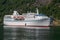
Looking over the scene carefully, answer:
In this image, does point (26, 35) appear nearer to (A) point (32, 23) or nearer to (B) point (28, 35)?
(B) point (28, 35)

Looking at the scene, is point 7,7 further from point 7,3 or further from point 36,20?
point 36,20

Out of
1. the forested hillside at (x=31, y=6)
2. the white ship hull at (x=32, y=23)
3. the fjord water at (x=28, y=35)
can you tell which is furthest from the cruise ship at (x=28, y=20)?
the fjord water at (x=28, y=35)

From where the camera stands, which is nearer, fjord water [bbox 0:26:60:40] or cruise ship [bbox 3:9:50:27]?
fjord water [bbox 0:26:60:40]

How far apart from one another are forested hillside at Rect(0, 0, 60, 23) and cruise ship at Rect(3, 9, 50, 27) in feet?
35.2

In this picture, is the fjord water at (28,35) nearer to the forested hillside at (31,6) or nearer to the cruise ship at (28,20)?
the cruise ship at (28,20)

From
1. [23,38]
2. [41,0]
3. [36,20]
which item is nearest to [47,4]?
[41,0]

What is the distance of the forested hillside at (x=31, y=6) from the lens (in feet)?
542

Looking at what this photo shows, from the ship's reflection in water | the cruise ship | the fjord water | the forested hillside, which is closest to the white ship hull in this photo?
the cruise ship

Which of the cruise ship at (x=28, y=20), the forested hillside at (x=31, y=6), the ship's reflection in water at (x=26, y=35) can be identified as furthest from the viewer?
the forested hillside at (x=31, y=6)

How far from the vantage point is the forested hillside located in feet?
542

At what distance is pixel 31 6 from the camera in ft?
565

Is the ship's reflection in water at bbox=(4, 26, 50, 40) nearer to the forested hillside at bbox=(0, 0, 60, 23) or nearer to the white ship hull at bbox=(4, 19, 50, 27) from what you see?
the white ship hull at bbox=(4, 19, 50, 27)

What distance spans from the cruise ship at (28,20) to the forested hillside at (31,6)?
423 inches

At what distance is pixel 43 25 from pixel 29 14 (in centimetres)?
1092
